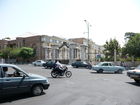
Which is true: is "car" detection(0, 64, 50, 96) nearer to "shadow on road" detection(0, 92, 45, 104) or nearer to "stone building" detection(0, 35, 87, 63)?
"shadow on road" detection(0, 92, 45, 104)

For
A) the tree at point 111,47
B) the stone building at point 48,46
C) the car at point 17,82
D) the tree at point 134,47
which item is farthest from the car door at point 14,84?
the stone building at point 48,46

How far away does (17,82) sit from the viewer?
8734mm

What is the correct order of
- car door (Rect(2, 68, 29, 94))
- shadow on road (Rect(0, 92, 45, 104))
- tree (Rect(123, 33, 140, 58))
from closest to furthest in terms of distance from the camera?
car door (Rect(2, 68, 29, 94))
shadow on road (Rect(0, 92, 45, 104))
tree (Rect(123, 33, 140, 58))

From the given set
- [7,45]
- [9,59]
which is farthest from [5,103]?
[7,45]

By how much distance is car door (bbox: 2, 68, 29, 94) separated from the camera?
8352 millimetres

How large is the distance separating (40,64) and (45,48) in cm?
2386

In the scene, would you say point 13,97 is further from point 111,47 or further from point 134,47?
point 111,47

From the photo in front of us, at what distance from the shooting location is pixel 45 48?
231ft

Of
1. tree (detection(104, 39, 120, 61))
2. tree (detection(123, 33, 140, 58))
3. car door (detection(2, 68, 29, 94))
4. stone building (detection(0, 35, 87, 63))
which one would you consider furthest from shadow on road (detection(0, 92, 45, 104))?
stone building (detection(0, 35, 87, 63))

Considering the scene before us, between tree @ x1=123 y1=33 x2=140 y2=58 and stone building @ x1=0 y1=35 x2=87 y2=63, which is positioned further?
stone building @ x1=0 y1=35 x2=87 y2=63

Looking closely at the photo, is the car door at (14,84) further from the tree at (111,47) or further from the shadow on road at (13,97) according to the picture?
the tree at (111,47)

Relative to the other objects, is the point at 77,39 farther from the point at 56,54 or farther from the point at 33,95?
the point at 33,95

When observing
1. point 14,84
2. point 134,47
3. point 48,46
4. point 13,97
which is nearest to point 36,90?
point 13,97

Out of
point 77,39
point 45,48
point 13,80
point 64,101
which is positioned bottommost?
point 64,101
